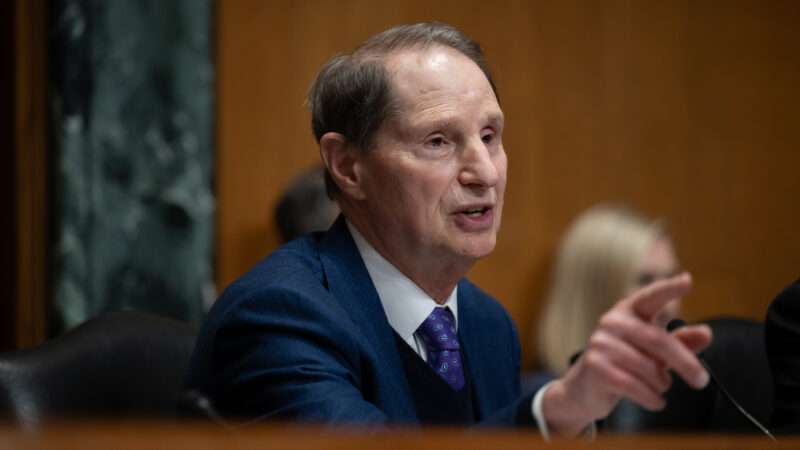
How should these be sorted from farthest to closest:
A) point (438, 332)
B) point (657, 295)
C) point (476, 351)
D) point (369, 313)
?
point (476, 351) → point (438, 332) → point (369, 313) → point (657, 295)

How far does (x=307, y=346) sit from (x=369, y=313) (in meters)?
0.20

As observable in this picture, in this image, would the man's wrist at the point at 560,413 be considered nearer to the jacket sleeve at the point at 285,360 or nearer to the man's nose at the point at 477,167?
the jacket sleeve at the point at 285,360

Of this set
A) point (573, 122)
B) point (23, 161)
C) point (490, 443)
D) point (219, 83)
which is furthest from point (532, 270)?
point (490, 443)

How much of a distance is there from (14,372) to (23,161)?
5.74 ft

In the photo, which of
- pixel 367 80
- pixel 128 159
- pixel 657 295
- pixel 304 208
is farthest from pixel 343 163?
pixel 128 159

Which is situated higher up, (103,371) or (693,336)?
(693,336)

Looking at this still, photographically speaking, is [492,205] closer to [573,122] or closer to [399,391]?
[399,391]

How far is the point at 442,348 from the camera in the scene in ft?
6.18

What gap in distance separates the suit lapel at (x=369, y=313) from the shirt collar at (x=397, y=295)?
0.03m

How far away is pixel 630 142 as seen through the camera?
4.11m

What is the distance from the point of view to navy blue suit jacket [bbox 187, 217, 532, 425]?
5.01ft

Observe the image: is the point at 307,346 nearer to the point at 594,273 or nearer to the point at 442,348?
the point at 442,348

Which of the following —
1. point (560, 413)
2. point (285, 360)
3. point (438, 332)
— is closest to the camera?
point (560, 413)

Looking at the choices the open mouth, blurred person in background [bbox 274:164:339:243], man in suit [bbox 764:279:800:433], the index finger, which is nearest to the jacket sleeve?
the open mouth
